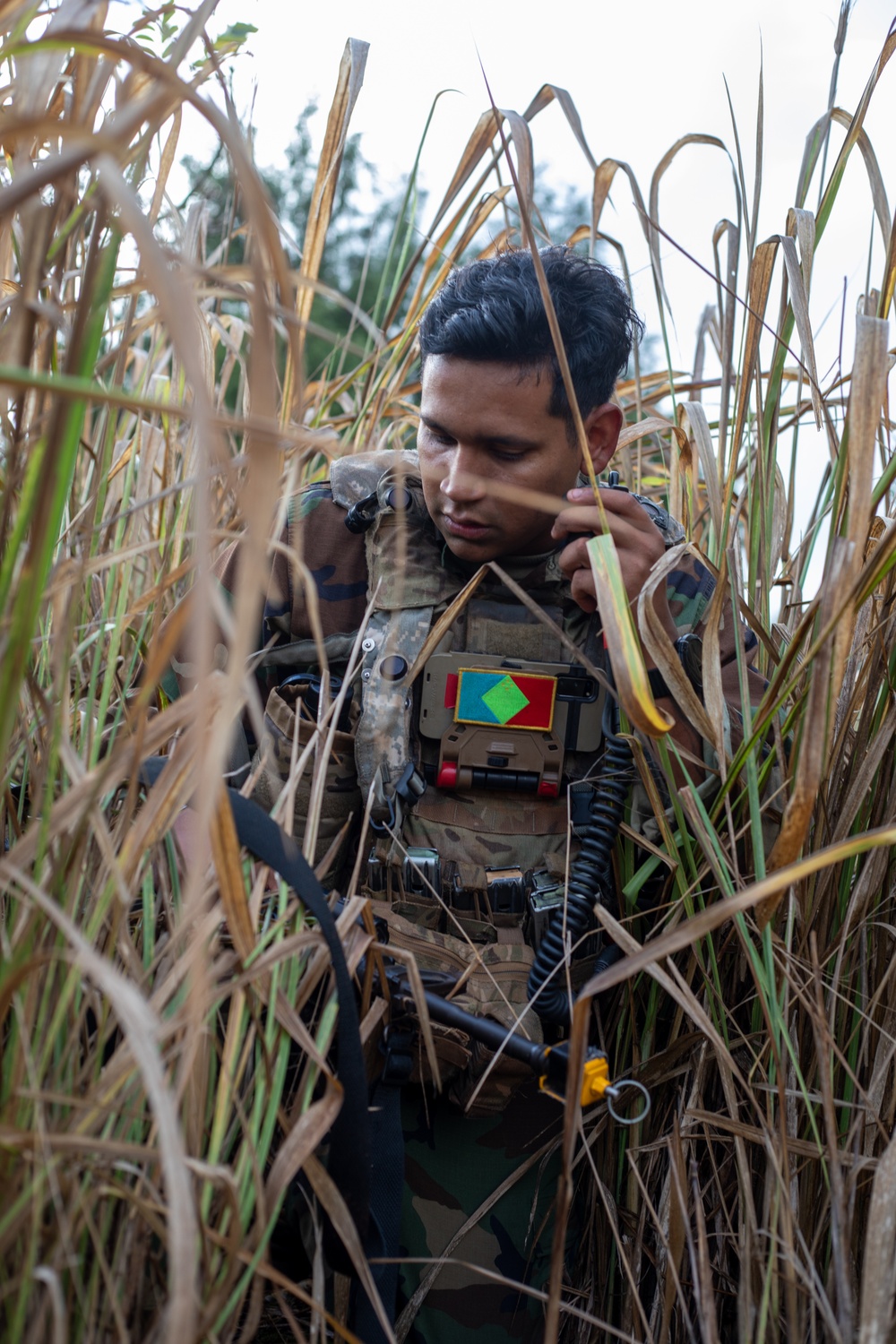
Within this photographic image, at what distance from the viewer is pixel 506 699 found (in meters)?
1.65

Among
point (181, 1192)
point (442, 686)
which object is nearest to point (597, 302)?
point (442, 686)

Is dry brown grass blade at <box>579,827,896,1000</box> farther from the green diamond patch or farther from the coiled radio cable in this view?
the green diamond patch

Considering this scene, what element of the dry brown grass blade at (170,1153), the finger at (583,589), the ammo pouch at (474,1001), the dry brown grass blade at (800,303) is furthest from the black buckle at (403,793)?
the dry brown grass blade at (170,1153)

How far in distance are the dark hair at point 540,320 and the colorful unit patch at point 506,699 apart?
0.46 meters

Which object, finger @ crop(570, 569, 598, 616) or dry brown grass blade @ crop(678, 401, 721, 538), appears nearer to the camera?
dry brown grass blade @ crop(678, 401, 721, 538)

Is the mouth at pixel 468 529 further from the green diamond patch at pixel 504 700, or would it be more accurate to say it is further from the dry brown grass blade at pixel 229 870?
the dry brown grass blade at pixel 229 870

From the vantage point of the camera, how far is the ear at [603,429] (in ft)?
6.04

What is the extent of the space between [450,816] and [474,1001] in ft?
1.07

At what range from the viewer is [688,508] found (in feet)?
6.26

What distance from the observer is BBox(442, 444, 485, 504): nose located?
163 centimetres

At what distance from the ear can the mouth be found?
0.30 meters

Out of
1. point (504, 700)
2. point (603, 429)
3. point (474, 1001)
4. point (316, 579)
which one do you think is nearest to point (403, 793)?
point (504, 700)

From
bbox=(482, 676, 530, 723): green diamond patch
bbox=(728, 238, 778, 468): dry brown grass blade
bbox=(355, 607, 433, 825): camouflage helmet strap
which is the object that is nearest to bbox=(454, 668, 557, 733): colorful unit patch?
bbox=(482, 676, 530, 723): green diamond patch

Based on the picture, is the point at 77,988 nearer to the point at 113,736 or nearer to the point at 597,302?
the point at 113,736
